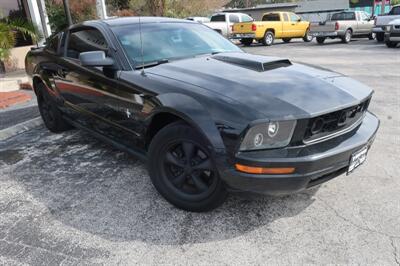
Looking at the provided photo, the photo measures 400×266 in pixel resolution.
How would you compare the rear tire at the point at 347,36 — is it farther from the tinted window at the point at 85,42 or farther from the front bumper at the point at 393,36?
the tinted window at the point at 85,42

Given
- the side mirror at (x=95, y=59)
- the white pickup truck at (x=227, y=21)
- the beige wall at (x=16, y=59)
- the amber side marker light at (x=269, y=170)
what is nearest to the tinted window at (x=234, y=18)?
the white pickup truck at (x=227, y=21)

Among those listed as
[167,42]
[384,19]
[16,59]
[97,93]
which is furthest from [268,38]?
[97,93]

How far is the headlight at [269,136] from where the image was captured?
247 cm

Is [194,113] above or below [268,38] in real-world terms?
above

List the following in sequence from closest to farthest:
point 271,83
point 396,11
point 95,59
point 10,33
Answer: point 271,83 < point 95,59 < point 10,33 < point 396,11

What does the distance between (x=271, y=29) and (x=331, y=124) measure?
19.2 meters

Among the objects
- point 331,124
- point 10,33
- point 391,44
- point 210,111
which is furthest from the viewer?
point 391,44

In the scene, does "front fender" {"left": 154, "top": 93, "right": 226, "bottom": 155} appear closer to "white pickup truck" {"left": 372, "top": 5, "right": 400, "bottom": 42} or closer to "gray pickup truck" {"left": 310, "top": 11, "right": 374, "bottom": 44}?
"white pickup truck" {"left": 372, "top": 5, "right": 400, "bottom": 42}

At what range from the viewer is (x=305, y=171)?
97.5 inches

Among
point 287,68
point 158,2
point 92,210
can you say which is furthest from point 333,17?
point 92,210

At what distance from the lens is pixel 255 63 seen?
335 cm

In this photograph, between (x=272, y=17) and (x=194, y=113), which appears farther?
(x=272, y=17)

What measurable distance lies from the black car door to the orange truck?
16.4 m

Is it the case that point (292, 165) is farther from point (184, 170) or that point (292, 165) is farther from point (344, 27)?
point (344, 27)
